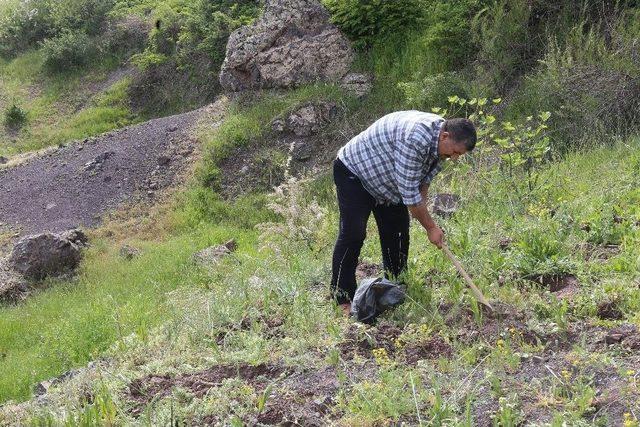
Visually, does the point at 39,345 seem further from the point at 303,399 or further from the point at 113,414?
the point at 303,399

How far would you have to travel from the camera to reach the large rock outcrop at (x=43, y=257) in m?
9.66

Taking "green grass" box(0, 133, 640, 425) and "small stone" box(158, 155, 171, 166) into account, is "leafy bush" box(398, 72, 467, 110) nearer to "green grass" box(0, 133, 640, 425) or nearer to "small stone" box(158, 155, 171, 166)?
"green grass" box(0, 133, 640, 425)

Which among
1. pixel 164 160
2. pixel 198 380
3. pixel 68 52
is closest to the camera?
pixel 198 380

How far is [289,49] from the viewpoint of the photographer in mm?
13445

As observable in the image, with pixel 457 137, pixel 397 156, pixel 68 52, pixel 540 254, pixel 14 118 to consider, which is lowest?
pixel 14 118

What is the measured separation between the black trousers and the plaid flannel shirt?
0.25 ft

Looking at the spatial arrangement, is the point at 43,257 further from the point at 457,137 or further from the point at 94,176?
the point at 457,137

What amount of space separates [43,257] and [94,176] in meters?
3.58

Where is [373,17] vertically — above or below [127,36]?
above

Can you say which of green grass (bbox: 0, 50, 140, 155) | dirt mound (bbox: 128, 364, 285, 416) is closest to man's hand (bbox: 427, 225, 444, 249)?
dirt mound (bbox: 128, 364, 285, 416)

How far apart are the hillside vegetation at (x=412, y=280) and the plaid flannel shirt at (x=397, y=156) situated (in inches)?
28.6

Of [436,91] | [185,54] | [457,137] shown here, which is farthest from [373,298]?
[185,54]

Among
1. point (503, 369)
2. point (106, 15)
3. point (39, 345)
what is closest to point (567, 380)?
point (503, 369)

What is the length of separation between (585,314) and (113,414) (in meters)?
2.62
